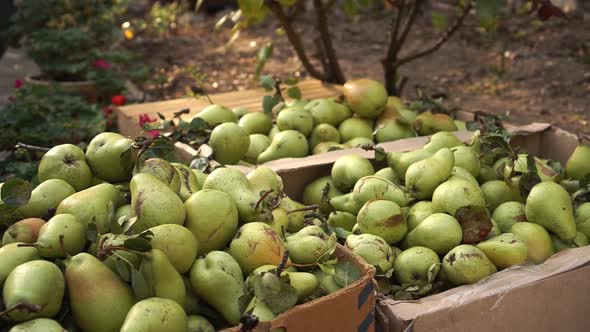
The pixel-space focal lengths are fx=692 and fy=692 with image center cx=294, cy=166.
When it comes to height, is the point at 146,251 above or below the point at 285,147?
above

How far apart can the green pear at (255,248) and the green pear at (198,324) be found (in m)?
0.21

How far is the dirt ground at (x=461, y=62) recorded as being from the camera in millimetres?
5703

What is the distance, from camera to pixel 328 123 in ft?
10.5

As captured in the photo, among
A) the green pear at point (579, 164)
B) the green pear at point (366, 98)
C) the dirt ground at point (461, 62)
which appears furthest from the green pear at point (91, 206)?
the dirt ground at point (461, 62)

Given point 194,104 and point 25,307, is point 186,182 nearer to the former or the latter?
point 25,307

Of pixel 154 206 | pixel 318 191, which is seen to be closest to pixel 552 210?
pixel 318 191

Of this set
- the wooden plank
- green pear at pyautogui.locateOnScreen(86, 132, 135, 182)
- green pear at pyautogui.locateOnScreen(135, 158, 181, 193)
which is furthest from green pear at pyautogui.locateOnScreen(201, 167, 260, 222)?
the wooden plank

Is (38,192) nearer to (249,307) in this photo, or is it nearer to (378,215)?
(249,307)

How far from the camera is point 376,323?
6.30 feet

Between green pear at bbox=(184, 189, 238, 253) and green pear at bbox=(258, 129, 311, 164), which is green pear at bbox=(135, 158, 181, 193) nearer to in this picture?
green pear at bbox=(184, 189, 238, 253)

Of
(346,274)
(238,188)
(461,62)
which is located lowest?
(461,62)

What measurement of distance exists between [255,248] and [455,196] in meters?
0.82

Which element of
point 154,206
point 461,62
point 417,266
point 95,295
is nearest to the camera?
point 95,295

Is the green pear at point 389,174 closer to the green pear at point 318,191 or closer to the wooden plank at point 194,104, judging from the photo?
the green pear at point 318,191
